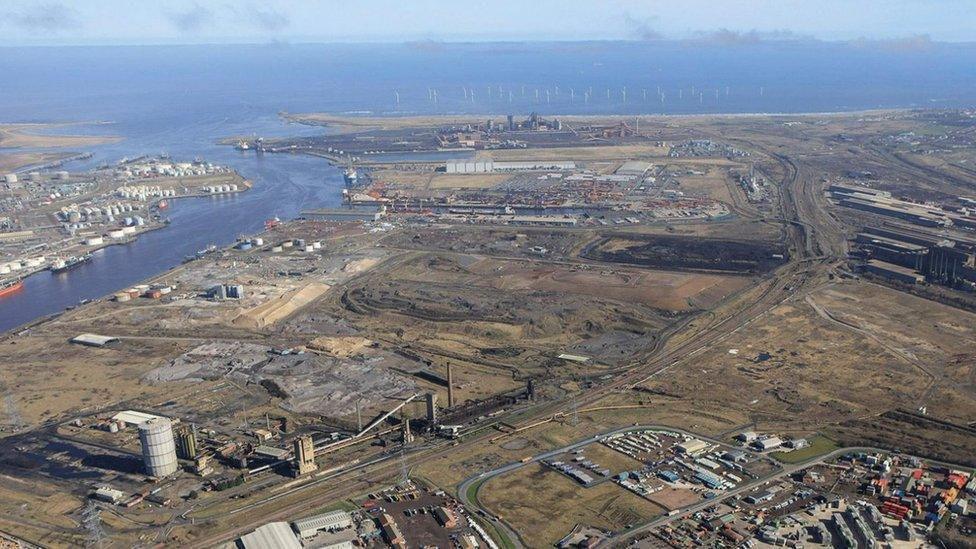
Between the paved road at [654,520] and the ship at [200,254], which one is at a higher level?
the ship at [200,254]

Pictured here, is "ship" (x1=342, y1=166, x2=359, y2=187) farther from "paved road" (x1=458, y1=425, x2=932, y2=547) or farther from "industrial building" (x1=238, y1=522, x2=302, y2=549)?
"industrial building" (x1=238, y1=522, x2=302, y2=549)

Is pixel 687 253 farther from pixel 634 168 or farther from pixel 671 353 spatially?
pixel 634 168

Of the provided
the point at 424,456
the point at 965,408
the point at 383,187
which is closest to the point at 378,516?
the point at 424,456

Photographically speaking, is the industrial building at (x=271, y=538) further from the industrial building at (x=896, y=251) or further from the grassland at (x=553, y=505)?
the industrial building at (x=896, y=251)

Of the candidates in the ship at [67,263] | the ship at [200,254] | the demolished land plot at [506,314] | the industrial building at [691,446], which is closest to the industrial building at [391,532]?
the industrial building at [691,446]

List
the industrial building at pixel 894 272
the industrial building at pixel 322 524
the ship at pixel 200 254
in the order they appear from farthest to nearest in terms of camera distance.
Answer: the ship at pixel 200 254 < the industrial building at pixel 894 272 < the industrial building at pixel 322 524
